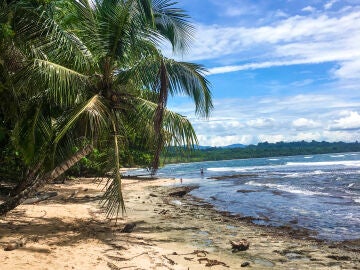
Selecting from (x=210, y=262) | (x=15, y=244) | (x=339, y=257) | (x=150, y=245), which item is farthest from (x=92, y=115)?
(x=339, y=257)

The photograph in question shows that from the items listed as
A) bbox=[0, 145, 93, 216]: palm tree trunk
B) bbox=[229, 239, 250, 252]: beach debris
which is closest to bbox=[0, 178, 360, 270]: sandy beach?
bbox=[229, 239, 250, 252]: beach debris

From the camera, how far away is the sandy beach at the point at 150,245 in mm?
7215

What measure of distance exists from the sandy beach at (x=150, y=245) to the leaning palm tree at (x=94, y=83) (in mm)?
1081

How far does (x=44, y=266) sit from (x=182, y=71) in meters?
5.61

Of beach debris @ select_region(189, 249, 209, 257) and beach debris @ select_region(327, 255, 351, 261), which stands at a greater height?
beach debris @ select_region(189, 249, 209, 257)

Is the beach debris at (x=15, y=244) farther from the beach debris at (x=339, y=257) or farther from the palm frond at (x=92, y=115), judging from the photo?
the beach debris at (x=339, y=257)

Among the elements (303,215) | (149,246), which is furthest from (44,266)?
(303,215)

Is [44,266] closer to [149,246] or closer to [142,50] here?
[149,246]

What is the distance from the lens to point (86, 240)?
29.1ft

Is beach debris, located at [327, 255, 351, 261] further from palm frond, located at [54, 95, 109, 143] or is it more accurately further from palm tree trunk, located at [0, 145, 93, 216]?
palm tree trunk, located at [0, 145, 93, 216]

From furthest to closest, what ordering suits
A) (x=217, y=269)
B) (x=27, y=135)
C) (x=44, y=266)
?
(x=27, y=135) → (x=217, y=269) → (x=44, y=266)

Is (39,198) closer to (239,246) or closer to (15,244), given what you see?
(15,244)

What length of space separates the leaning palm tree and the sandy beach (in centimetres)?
108

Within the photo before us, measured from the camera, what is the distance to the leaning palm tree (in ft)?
27.1
